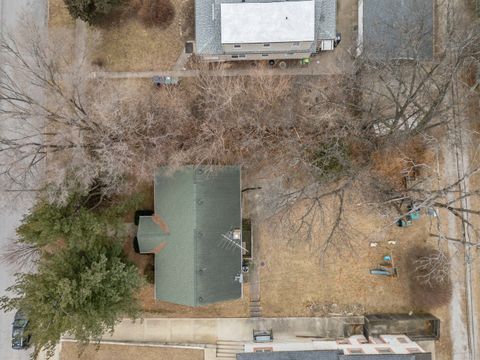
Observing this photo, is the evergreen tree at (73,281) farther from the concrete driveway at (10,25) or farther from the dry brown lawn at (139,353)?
the concrete driveway at (10,25)

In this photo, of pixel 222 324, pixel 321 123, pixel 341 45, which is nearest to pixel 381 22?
pixel 341 45

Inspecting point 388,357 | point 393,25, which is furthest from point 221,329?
point 393,25

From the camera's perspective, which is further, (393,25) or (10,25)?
(10,25)

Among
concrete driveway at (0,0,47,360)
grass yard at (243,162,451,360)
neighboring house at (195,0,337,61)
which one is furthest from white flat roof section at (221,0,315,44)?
concrete driveway at (0,0,47,360)


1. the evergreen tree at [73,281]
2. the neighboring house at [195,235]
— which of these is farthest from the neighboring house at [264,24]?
the evergreen tree at [73,281]

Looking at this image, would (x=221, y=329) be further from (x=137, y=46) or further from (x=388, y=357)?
(x=137, y=46)

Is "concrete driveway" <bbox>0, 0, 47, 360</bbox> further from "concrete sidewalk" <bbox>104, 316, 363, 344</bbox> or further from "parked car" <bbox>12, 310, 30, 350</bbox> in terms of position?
"concrete sidewalk" <bbox>104, 316, 363, 344</bbox>
